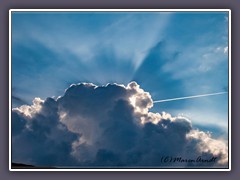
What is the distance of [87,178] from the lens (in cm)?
498

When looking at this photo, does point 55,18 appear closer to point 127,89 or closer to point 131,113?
point 127,89

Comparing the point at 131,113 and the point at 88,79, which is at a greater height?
the point at 88,79

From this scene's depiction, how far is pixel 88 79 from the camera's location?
4.95m

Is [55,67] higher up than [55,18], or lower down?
lower down

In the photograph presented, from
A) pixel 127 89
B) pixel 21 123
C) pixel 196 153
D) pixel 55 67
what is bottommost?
pixel 196 153

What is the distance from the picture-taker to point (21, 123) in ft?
16.1

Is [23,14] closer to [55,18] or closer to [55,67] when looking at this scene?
[55,18]

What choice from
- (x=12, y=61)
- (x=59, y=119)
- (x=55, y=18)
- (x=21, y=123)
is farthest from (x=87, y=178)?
(x=55, y=18)

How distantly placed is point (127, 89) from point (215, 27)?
1717mm

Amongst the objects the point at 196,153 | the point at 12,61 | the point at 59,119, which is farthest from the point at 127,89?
the point at 12,61
